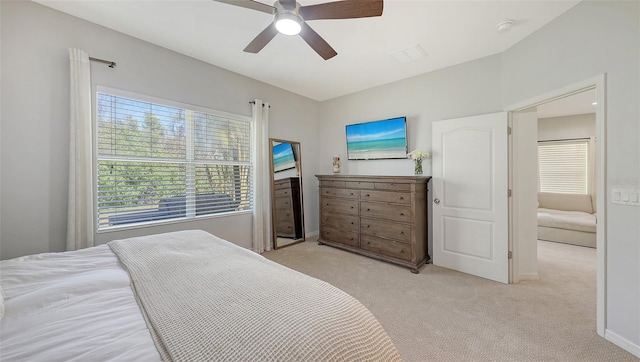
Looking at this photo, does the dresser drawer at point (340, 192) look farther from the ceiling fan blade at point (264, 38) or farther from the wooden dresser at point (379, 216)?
the ceiling fan blade at point (264, 38)

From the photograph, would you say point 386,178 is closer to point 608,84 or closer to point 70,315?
point 608,84

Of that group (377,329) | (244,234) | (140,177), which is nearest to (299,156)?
(244,234)

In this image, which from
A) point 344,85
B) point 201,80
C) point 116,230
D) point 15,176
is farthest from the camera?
point 344,85

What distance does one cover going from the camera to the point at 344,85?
159 inches

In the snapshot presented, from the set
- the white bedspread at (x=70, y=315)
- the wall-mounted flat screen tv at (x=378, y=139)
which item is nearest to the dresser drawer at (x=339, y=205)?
the wall-mounted flat screen tv at (x=378, y=139)

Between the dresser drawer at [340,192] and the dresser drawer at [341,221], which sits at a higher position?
the dresser drawer at [340,192]

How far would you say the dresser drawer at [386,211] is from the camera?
3.21 metres

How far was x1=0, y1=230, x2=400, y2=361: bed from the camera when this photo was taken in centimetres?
73

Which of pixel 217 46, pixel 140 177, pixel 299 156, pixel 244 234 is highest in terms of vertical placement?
pixel 217 46

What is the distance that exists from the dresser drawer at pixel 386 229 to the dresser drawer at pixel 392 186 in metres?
0.48

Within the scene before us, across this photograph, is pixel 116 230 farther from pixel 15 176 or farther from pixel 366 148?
pixel 366 148

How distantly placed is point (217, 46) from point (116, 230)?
2308 mm

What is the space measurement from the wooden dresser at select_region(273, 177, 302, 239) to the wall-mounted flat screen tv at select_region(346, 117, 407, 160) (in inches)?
46.5

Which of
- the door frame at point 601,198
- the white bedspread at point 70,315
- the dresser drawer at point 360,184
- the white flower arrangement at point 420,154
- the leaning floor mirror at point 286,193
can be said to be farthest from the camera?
the leaning floor mirror at point 286,193
